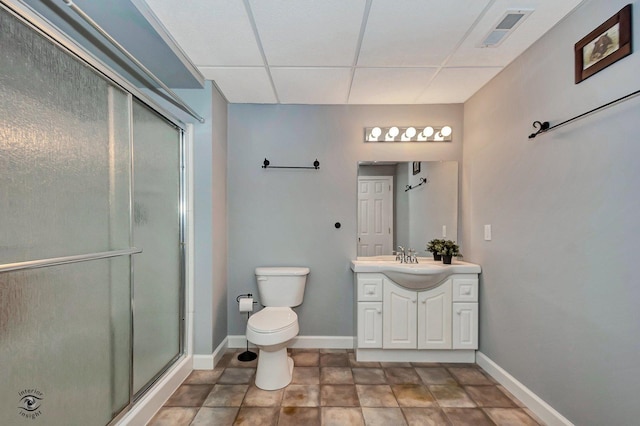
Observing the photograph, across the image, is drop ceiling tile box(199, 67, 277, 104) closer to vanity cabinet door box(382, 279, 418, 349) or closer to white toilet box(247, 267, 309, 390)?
white toilet box(247, 267, 309, 390)

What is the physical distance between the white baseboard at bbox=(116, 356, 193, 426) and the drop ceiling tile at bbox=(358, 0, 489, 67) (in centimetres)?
241

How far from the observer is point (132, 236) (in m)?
1.70

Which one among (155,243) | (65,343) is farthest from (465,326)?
(65,343)

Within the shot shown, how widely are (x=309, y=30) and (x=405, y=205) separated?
1.63 metres

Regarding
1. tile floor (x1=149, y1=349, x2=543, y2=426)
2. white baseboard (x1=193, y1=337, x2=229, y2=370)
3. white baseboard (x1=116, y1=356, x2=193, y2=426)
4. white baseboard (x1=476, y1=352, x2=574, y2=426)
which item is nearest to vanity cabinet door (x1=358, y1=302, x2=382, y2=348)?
tile floor (x1=149, y1=349, x2=543, y2=426)

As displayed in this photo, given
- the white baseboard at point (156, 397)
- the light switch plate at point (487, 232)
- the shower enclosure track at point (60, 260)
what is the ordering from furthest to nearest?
the light switch plate at point (487, 232), the white baseboard at point (156, 397), the shower enclosure track at point (60, 260)

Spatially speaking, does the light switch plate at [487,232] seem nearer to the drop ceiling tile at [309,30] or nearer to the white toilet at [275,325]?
the white toilet at [275,325]

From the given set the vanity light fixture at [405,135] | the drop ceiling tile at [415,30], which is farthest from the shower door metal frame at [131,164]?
the vanity light fixture at [405,135]

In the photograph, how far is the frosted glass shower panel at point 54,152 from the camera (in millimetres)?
1075

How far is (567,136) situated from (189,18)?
208cm

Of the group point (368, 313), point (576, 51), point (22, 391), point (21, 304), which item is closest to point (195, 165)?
point (21, 304)

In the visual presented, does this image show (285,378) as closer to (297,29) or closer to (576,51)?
(297,29)

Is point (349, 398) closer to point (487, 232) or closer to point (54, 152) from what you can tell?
point (487, 232)
